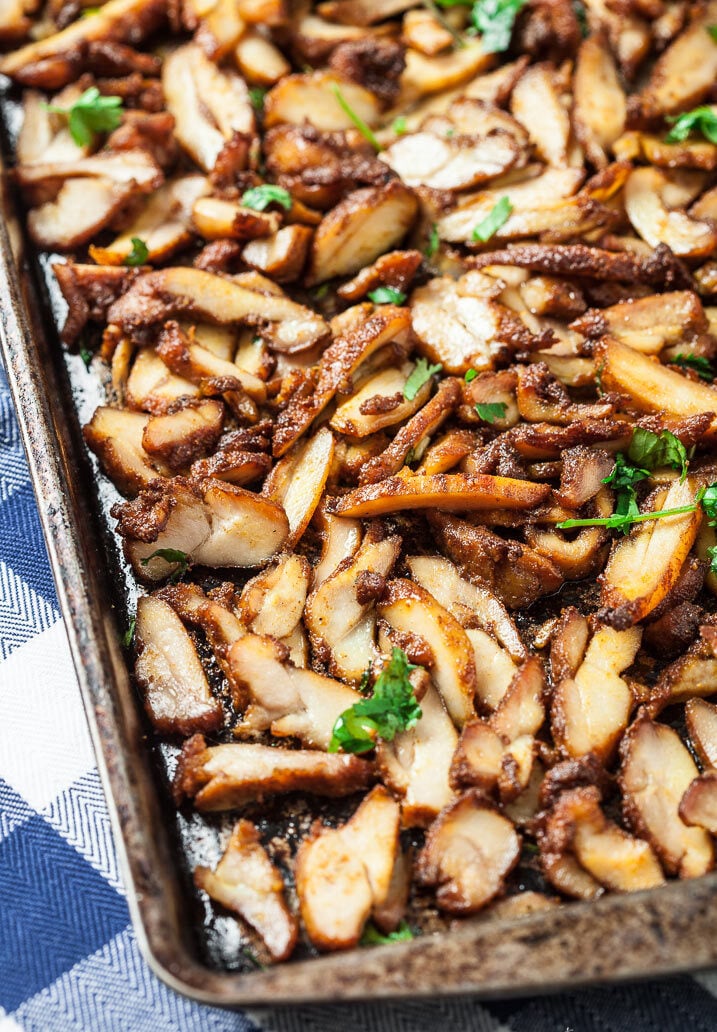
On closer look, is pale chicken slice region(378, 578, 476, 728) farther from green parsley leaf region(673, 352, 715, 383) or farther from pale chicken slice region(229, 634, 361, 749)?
green parsley leaf region(673, 352, 715, 383)

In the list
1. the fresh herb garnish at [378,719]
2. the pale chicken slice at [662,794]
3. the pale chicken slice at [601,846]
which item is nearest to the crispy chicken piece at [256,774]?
the fresh herb garnish at [378,719]

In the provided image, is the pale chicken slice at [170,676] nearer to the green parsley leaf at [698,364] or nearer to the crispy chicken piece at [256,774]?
the crispy chicken piece at [256,774]

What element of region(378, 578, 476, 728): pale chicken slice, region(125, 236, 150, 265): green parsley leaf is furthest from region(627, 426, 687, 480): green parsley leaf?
region(125, 236, 150, 265): green parsley leaf

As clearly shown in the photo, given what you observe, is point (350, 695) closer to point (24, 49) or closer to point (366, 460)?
point (366, 460)

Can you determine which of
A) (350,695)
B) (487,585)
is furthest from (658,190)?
(350,695)

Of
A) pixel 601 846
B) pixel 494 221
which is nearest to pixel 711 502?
pixel 601 846
